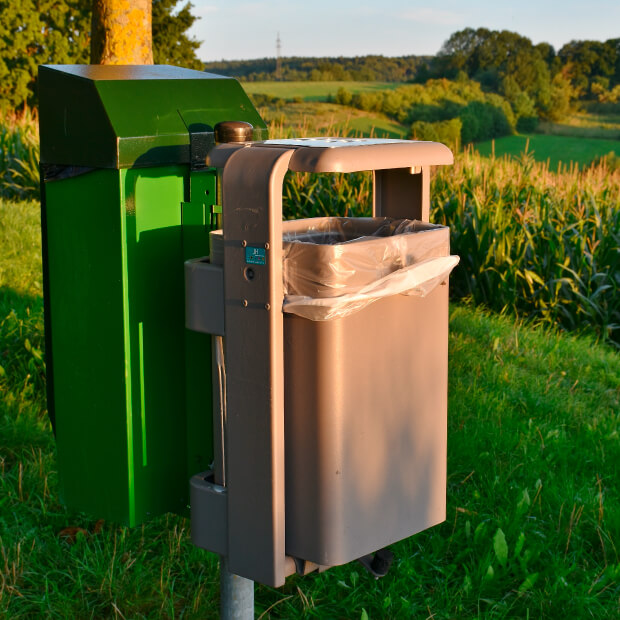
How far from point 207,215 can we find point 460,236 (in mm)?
5489

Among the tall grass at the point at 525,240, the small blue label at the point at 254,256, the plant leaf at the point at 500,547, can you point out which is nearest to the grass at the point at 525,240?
the tall grass at the point at 525,240

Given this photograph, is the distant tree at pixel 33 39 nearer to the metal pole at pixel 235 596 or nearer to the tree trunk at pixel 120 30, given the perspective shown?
the tree trunk at pixel 120 30

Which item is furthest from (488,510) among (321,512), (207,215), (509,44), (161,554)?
(509,44)

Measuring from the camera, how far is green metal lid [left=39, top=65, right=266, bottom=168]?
2051 millimetres

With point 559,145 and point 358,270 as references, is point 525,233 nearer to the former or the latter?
point 358,270

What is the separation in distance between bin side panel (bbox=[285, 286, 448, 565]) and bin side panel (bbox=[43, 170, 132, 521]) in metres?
0.45

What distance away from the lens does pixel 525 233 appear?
7.38m

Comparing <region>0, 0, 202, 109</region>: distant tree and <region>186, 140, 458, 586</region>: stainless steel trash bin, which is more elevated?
<region>0, 0, 202, 109</region>: distant tree

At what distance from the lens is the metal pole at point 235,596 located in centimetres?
227

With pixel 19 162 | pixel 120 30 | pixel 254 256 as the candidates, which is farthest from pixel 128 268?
pixel 19 162

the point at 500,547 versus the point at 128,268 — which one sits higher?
the point at 128,268

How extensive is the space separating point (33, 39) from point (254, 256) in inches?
861

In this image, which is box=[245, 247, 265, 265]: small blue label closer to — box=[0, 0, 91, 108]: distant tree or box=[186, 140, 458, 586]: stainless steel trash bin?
box=[186, 140, 458, 586]: stainless steel trash bin

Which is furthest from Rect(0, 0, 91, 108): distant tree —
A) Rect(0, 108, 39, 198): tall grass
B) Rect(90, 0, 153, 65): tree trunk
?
Rect(90, 0, 153, 65): tree trunk
